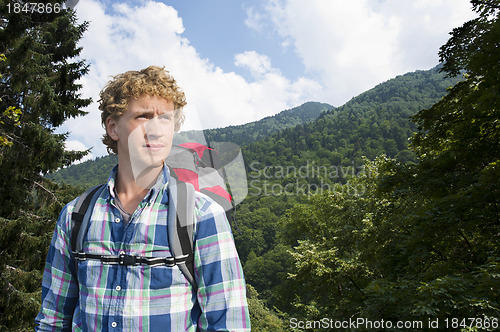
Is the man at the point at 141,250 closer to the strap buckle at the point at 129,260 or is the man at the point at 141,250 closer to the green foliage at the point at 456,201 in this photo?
the strap buckle at the point at 129,260

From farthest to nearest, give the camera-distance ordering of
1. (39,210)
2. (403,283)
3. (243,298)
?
(39,210), (403,283), (243,298)

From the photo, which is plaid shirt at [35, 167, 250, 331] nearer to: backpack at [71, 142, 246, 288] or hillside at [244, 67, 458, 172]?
backpack at [71, 142, 246, 288]

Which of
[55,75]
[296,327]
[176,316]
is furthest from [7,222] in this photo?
[296,327]

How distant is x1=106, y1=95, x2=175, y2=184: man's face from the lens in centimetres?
122

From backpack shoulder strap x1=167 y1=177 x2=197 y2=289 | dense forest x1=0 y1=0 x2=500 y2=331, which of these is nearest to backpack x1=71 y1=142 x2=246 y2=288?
backpack shoulder strap x1=167 y1=177 x2=197 y2=289

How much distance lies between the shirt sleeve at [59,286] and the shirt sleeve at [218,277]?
2.01 ft

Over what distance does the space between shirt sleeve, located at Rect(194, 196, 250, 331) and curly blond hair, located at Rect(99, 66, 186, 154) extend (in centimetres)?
57

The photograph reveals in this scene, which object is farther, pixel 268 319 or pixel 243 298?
pixel 268 319

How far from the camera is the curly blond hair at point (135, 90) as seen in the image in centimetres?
124

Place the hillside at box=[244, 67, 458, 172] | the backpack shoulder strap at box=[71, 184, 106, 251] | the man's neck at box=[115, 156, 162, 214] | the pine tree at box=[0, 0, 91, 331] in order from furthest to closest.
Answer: the hillside at box=[244, 67, 458, 172]
the pine tree at box=[0, 0, 91, 331]
the man's neck at box=[115, 156, 162, 214]
the backpack shoulder strap at box=[71, 184, 106, 251]

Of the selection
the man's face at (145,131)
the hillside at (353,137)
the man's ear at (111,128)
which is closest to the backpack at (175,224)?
the man's face at (145,131)

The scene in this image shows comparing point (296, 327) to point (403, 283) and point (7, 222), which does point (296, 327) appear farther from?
point (7, 222)

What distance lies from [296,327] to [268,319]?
15412 mm

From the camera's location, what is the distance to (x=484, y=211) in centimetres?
465
